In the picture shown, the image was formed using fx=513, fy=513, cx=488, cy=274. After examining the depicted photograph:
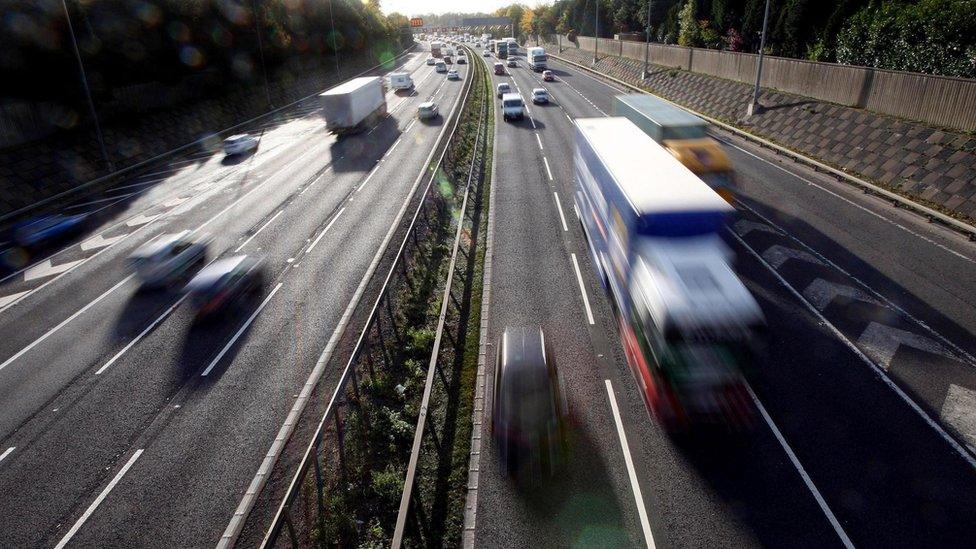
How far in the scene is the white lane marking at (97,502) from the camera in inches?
404

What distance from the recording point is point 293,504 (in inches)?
418

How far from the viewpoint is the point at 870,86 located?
2900 centimetres

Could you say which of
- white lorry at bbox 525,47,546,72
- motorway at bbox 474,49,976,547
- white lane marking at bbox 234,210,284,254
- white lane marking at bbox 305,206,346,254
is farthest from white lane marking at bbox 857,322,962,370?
white lorry at bbox 525,47,546,72

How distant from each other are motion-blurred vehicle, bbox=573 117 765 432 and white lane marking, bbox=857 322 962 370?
4.68 metres

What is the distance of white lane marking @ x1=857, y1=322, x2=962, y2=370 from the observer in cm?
1370

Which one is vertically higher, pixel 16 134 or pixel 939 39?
pixel 939 39

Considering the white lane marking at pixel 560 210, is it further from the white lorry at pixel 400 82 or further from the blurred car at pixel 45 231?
the white lorry at pixel 400 82

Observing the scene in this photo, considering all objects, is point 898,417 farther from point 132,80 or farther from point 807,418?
point 132,80

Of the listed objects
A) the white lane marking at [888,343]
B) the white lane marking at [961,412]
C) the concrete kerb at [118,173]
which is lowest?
the white lane marking at [961,412]

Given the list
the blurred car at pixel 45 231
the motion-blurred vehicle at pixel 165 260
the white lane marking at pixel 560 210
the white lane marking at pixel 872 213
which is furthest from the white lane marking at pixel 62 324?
the white lane marking at pixel 872 213

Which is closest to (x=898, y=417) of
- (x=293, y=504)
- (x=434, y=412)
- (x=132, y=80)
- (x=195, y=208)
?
(x=434, y=412)

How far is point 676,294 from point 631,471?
3904 millimetres

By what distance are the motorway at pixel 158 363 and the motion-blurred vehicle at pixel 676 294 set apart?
30.1ft

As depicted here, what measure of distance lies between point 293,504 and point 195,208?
22.4m
